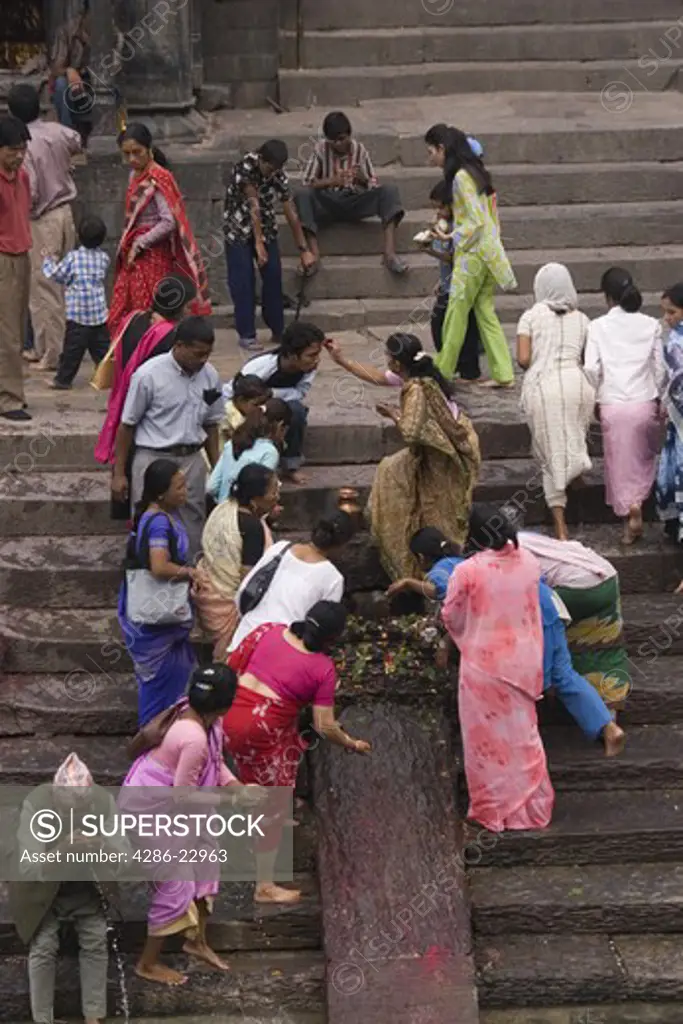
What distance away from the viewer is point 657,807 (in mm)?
8797

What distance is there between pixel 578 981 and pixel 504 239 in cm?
614

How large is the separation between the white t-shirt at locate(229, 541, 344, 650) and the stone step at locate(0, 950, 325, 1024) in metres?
1.31

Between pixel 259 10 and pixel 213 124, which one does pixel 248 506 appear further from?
pixel 259 10

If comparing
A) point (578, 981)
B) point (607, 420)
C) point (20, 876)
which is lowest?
point (578, 981)

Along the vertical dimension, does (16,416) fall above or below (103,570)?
above

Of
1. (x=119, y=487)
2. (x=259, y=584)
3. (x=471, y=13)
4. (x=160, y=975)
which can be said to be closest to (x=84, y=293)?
(x=119, y=487)

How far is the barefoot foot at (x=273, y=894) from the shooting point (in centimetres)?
841

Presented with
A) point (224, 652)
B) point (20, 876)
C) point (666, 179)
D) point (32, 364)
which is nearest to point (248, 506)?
point (224, 652)

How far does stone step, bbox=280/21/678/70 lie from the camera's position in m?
14.7

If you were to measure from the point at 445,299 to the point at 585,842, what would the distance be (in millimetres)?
3587

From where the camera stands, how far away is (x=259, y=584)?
8484mm

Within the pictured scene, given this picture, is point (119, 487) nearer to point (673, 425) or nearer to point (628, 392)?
point (628, 392)

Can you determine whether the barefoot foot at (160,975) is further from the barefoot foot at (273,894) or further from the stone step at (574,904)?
the stone step at (574,904)

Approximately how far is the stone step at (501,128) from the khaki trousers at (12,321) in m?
2.43
